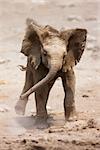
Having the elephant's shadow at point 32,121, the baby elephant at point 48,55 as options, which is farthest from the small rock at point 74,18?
the baby elephant at point 48,55

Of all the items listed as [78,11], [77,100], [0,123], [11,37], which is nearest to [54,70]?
[0,123]

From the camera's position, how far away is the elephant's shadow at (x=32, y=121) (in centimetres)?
859

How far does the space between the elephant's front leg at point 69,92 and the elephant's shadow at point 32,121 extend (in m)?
0.15

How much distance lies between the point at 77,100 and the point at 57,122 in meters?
1.32

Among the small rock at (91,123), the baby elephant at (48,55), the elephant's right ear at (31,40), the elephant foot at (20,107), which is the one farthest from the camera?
the elephant foot at (20,107)

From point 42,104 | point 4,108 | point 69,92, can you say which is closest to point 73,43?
point 69,92

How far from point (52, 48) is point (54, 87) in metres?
2.93

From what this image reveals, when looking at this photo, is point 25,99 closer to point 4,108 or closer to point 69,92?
point 4,108

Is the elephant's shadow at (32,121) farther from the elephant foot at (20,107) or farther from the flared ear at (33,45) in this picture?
the flared ear at (33,45)

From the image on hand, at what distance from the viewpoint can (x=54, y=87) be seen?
1092cm

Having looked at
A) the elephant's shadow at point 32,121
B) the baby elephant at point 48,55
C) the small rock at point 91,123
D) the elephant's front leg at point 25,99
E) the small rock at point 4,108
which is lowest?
the elephant's shadow at point 32,121

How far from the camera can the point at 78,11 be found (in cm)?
1923

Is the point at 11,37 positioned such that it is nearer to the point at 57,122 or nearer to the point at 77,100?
the point at 77,100

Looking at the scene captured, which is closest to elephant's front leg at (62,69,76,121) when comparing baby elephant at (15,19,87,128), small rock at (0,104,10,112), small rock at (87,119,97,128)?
baby elephant at (15,19,87,128)
